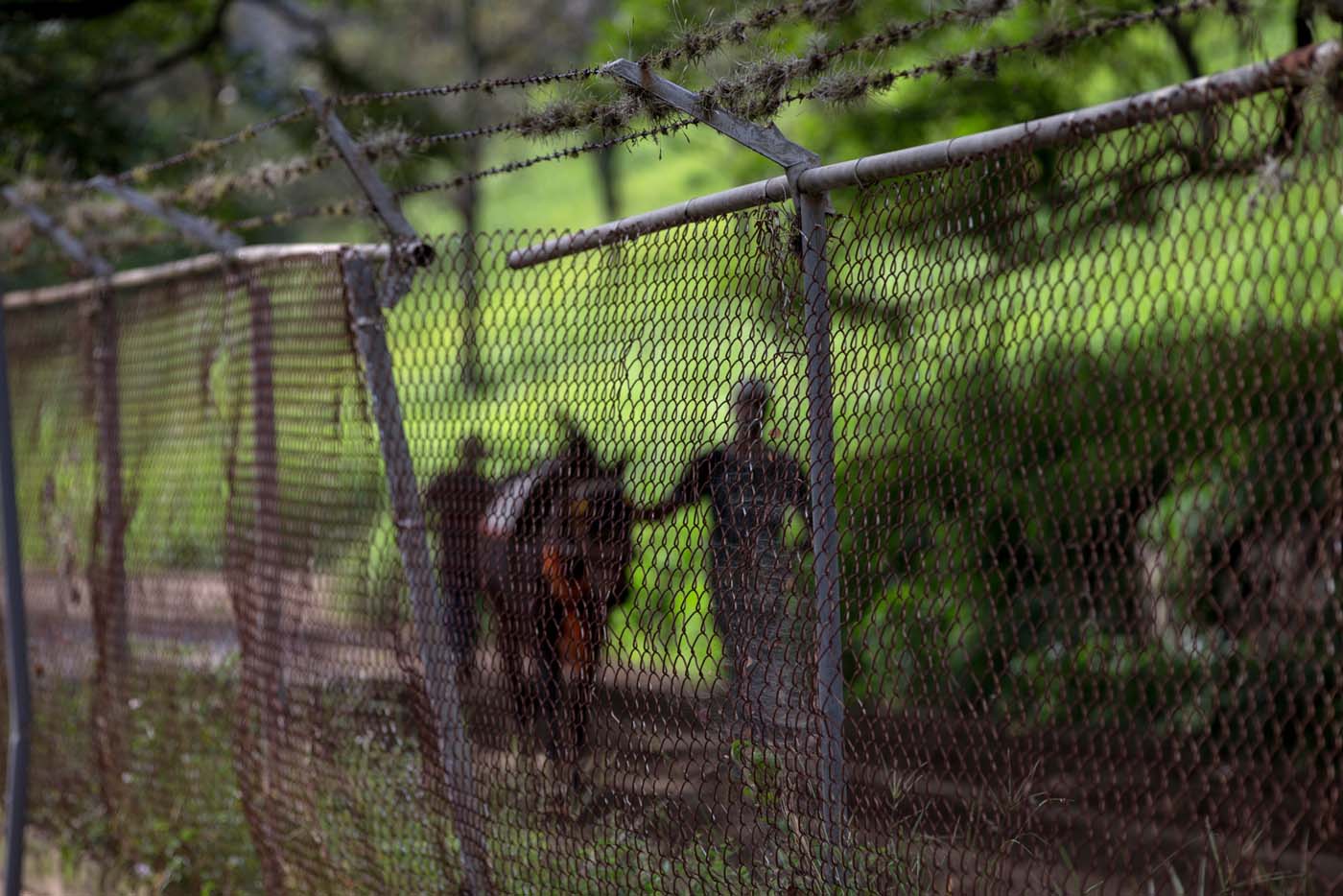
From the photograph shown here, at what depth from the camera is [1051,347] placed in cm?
737

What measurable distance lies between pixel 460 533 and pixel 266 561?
105cm

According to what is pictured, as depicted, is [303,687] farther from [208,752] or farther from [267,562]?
[208,752]

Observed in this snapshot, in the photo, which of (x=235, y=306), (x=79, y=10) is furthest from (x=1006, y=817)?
(x=79, y=10)

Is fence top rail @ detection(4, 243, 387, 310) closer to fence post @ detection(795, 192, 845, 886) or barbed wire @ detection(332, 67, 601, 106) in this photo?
barbed wire @ detection(332, 67, 601, 106)

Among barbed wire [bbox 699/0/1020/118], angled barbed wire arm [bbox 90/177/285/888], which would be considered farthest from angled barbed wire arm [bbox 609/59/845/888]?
angled barbed wire arm [bbox 90/177/285/888]

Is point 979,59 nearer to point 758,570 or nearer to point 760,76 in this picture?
point 760,76

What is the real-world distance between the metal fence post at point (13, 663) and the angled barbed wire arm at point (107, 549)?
29 centimetres

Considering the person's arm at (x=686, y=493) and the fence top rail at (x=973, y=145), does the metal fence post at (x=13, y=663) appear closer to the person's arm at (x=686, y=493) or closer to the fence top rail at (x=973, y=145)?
the fence top rail at (x=973, y=145)

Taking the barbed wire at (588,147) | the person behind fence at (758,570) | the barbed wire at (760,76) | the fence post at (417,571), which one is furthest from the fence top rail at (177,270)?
the person behind fence at (758,570)

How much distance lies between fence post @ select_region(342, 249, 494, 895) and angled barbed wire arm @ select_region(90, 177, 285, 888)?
63cm

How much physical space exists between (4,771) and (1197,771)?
5307 millimetres

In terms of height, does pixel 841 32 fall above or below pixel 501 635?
above

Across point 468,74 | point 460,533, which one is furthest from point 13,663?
point 468,74

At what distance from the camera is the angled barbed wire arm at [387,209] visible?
3.96m
